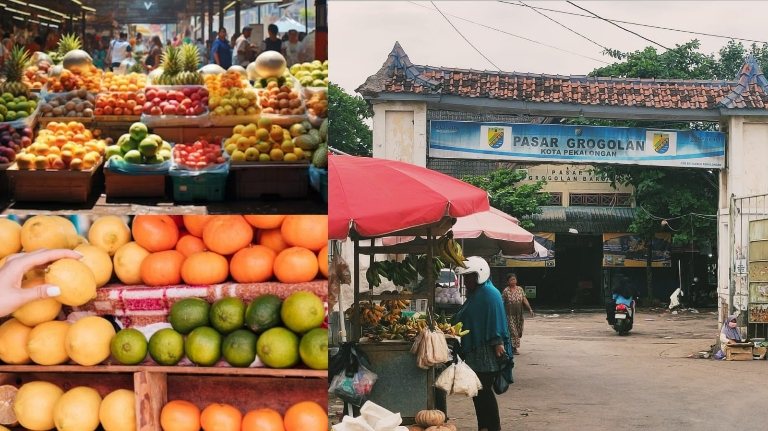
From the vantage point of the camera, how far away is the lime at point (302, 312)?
2.87 m

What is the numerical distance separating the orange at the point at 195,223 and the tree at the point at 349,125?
1.15 meters

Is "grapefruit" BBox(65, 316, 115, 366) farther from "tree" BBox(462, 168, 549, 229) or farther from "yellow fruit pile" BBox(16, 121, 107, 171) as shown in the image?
"tree" BBox(462, 168, 549, 229)

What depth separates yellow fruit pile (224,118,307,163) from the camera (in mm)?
2908

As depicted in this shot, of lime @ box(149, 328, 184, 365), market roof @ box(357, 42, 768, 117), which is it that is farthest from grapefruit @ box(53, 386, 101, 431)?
market roof @ box(357, 42, 768, 117)

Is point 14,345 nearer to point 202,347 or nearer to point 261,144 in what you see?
point 202,347

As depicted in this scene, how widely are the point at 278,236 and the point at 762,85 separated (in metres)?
2.42

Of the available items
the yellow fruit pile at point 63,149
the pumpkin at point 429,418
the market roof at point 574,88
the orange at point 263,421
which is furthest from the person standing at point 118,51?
the pumpkin at point 429,418

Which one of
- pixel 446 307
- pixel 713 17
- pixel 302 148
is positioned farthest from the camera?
pixel 446 307

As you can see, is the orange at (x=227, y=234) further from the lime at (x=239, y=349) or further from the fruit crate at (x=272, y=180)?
the lime at (x=239, y=349)

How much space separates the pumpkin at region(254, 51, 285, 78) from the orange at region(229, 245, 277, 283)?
21.7 inches

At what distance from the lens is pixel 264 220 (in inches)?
118

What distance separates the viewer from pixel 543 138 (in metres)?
4.21

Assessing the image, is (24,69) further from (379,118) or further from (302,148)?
(379,118)

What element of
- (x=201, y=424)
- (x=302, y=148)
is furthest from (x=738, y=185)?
(x=201, y=424)
